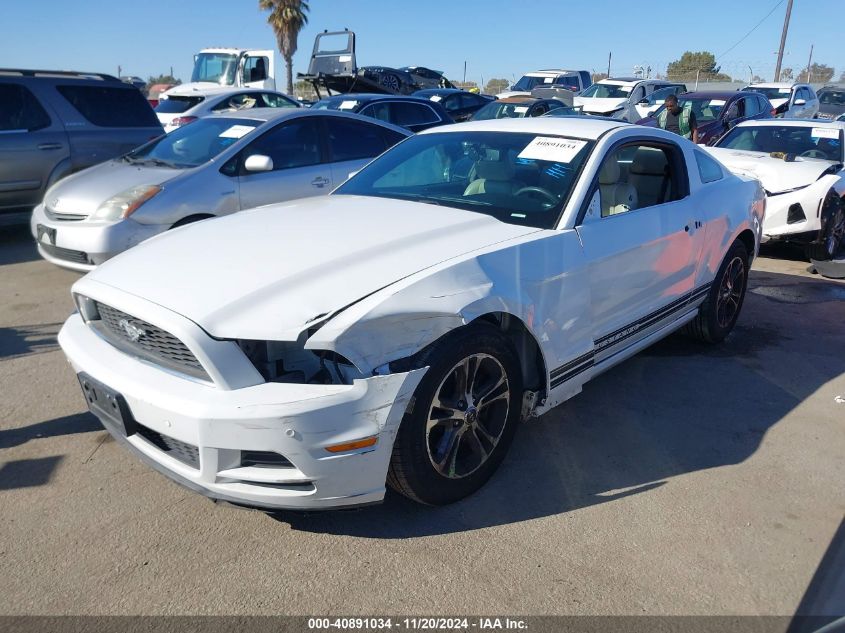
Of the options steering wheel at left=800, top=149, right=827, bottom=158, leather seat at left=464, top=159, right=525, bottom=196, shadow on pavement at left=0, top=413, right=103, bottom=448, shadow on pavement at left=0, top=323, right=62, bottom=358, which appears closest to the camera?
shadow on pavement at left=0, top=413, right=103, bottom=448

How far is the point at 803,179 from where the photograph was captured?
24.5 feet

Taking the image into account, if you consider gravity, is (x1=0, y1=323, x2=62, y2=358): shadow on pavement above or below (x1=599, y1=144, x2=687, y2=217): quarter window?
below

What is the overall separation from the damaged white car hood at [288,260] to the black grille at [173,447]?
0.48 metres

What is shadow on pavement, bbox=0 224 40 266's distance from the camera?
23.3 ft

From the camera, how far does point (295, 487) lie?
2.48 metres

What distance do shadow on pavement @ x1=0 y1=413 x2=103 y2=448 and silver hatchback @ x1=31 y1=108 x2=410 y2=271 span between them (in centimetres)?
210

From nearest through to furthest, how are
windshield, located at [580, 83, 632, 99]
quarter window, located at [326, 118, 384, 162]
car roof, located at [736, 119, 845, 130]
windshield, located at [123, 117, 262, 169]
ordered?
windshield, located at [123, 117, 262, 169], quarter window, located at [326, 118, 384, 162], car roof, located at [736, 119, 845, 130], windshield, located at [580, 83, 632, 99]

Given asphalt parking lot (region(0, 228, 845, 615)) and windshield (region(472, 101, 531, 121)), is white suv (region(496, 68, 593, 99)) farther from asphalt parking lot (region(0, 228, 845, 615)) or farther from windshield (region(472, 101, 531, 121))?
asphalt parking lot (region(0, 228, 845, 615))

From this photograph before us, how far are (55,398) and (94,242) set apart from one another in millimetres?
1898

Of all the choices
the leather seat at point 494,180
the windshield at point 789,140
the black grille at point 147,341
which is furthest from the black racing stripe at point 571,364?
the windshield at point 789,140

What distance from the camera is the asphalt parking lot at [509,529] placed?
2447 mm

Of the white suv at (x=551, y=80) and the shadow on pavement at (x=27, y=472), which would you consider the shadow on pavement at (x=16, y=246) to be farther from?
the white suv at (x=551, y=80)

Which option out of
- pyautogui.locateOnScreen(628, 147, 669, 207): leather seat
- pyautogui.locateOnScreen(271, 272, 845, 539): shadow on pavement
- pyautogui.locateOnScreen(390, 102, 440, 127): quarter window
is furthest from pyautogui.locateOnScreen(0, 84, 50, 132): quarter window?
pyautogui.locateOnScreen(271, 272, 845, 539): shadow on pavement

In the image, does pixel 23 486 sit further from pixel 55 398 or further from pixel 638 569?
pixel 638 569
